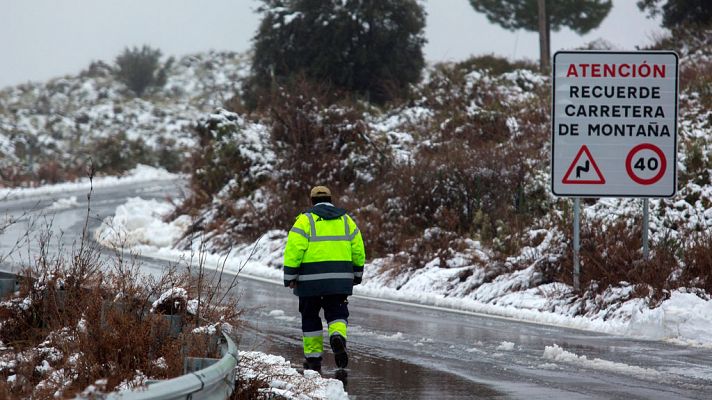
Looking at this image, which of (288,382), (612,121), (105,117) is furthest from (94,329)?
(105,117)

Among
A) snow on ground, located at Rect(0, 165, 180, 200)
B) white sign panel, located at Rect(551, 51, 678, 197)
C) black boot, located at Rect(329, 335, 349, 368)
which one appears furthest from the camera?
snow on ground, located at Rect(0, 165, 180, 200)

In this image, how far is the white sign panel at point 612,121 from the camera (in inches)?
588

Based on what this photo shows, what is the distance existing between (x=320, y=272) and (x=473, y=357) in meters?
1.97

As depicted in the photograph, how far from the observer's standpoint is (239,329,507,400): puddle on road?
8.46 metres

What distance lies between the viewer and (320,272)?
31.5 feet

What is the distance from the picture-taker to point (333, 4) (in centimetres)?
3297

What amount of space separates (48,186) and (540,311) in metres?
32.1

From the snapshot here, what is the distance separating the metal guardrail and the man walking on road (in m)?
2.54

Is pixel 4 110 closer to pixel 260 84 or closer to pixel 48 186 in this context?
pixel 48 186

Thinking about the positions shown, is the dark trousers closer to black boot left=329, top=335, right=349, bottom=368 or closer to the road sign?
black boot left=329, top=335, right=349, bottom=368

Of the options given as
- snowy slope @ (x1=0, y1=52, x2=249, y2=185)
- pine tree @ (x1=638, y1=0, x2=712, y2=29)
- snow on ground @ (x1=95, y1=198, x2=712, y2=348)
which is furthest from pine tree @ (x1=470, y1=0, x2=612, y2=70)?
snow on ground @ (x1=95, y1=198, x2=712, y2=348)

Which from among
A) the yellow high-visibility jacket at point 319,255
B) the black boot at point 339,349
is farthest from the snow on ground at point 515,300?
the black boot at point 339,349

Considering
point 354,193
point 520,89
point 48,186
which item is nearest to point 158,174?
point 48,186

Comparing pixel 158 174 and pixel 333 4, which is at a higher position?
pixel 333 4
